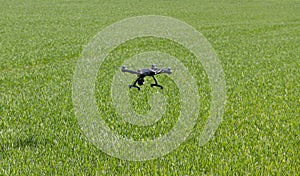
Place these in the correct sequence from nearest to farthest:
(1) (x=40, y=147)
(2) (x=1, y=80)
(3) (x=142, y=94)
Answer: (1) (x=40, y=147)
(3) (x=142, y=94)
(2) (x=1, y=80)

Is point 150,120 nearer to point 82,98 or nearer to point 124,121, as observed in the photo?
point 124,121

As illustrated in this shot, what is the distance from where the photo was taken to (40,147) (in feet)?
18.1

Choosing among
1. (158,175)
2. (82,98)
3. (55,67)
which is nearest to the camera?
(158,175)

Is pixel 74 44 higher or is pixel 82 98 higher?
pixel 74 44

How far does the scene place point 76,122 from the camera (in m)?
6.70

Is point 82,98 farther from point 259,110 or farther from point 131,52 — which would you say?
point 131,52

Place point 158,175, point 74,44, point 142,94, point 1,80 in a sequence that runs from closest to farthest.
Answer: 1. point 158,175
2. point 142,94
3. point 1,80
4. point 74,44

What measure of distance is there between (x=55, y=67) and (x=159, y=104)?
18.5 feet

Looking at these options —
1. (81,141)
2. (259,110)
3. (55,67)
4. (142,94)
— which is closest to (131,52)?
(55,67)

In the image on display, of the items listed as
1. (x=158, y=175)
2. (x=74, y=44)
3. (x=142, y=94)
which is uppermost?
(x=74, y=44)

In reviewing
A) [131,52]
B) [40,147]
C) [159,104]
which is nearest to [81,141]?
[40,147]

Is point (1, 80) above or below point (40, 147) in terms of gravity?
above

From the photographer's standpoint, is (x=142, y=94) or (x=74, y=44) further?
(x=74, y=44)

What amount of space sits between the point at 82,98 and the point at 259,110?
3.46 metres
